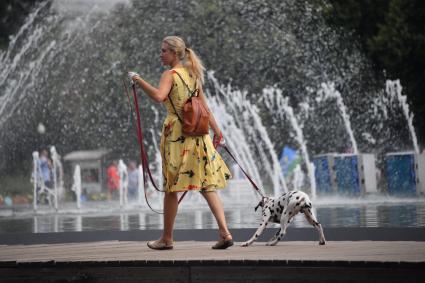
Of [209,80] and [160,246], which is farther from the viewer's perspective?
[209,80]

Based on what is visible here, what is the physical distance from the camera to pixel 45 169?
32.5m

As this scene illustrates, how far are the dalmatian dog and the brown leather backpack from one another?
0.89 meters

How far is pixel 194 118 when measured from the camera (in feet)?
29.2

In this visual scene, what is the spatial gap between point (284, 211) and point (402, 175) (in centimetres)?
1864

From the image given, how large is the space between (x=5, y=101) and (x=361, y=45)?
1692 centimetres

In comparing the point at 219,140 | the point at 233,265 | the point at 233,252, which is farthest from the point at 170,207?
the point at 233,265

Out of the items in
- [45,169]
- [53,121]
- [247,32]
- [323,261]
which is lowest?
[323,261]

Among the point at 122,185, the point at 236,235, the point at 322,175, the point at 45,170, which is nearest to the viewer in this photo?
the point at 236,235

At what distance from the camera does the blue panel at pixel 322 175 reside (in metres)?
31.1

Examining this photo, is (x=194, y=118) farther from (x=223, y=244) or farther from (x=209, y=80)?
(x=209, y=80)

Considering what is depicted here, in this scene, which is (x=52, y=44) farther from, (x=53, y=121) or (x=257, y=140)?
(x=257, y=140)

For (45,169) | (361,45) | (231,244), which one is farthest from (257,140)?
(231,244)

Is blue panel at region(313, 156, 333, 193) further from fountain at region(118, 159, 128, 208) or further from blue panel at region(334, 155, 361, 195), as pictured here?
fountain at region(118, 159, 128, 208)

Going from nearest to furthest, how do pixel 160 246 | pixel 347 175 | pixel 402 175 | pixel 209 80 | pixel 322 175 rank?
pixel 160 246 → pixel 402 175 → pixel 347 175 → pixel 322 175 → pixel 209 80
